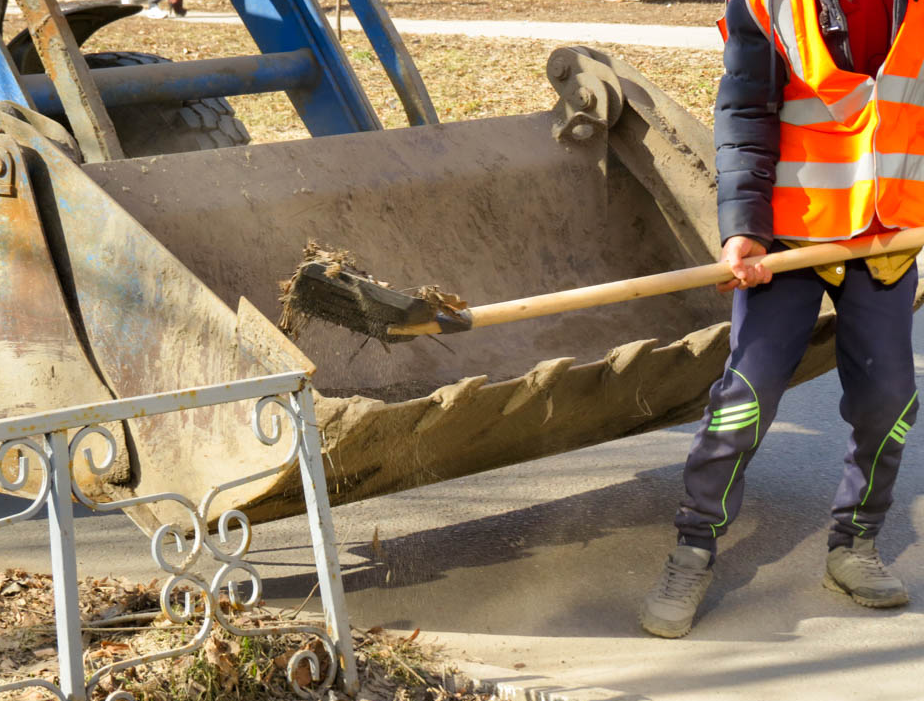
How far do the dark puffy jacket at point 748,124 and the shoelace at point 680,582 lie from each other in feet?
2.80

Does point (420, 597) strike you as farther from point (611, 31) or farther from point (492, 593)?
point (611, 31)

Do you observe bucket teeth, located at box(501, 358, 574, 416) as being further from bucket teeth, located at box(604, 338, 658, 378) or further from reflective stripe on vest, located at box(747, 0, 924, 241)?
reflective stripe on vest, located at box(747, 0, 924, 241)

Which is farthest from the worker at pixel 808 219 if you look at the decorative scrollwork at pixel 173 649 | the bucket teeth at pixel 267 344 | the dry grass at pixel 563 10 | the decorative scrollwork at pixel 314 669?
the dry grass at pixel 563 10

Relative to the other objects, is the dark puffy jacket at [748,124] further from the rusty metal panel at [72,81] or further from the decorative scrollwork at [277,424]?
the rusty metal panel at [72,81]

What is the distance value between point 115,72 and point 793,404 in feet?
9.62

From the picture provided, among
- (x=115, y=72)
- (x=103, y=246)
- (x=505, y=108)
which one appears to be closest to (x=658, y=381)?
(x=103, y=246)

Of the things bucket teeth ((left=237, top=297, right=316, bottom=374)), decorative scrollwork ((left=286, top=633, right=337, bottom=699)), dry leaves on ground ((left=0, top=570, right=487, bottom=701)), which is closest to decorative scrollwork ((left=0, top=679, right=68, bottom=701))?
dry leaves on ground ((left=0, top=570, right=487, bottom=701))

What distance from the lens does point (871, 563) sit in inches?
128

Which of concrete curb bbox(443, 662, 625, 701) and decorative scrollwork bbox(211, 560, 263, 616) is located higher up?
decorative scrollwork bbox(211, 560, 263, 616)

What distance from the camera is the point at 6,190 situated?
3125 millimetres

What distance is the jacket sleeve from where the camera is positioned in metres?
2.91

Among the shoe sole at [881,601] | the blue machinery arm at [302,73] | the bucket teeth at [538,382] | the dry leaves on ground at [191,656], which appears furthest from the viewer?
the blue machinery arm at [302,73]

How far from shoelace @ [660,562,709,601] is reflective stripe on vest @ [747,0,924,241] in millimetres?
884

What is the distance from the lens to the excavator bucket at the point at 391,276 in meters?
2.83
